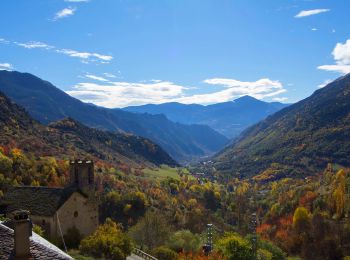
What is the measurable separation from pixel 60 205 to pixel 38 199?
327cm

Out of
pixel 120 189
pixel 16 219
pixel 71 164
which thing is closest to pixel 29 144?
pixel 120 189

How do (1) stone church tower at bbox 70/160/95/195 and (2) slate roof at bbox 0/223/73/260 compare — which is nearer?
(2) slate roof at bbox 0/223/73/260

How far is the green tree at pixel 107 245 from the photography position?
51.5m

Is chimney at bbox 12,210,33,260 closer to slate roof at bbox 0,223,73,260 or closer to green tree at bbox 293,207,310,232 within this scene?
slate roof at bbox 0,223,73,260

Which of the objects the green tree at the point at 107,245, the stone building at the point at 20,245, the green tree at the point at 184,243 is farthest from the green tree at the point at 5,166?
the stone building at the point at 20,245

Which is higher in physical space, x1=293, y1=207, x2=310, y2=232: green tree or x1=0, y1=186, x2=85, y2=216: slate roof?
x1=0, y1=186, x2=85, y2=216: slate roof

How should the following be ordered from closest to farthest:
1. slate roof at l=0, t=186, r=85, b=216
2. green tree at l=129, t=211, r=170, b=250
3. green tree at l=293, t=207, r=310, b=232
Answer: slate roof at l=0, t=186, r=85, b=216 < green tree at l=129, t=211, r=170, b=250 < green tree at l=293, t=207, r=310, b=232

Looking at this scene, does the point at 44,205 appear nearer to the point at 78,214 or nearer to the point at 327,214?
the point at 78,214

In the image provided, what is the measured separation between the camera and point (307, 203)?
197125 mm

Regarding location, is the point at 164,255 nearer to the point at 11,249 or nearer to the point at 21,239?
the point at 11,249

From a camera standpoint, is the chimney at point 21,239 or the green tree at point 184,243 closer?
the chimney at point 21,239

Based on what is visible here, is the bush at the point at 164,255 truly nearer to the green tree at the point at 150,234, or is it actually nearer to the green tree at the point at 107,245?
the green tree at the point at 150,234

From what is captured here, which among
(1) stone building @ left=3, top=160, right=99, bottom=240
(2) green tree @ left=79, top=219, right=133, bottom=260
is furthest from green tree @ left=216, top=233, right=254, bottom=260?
(1) stone building @ left=3, top=160, right=99, bottom=240

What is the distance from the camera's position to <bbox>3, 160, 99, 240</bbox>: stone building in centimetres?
5312
